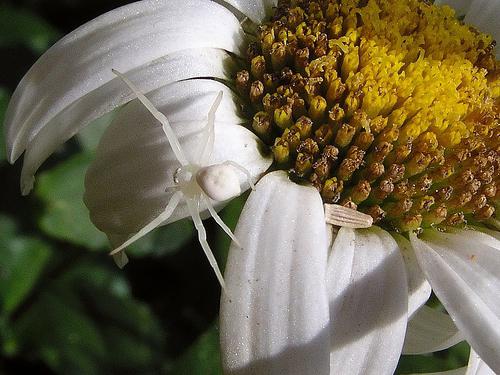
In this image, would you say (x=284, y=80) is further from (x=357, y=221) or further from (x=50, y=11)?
(x=50, y=11)

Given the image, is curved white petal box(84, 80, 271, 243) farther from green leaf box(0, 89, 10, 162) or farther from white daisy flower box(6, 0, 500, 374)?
green leaf box(0, 89, 10, 162)

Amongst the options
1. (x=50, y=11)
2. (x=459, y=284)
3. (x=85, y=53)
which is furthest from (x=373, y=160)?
(x=50, y=11)

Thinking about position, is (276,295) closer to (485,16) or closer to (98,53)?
(98,53)

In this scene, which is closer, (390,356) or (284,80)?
(390,356)

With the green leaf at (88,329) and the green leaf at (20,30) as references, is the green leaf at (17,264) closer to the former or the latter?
the green leaf at (88,329)

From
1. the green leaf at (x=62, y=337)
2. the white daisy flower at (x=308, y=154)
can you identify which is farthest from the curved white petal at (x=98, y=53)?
the green leaf at (x=62, y=337)

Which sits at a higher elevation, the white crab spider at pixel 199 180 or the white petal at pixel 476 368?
the white crab spider at pixel 199 180

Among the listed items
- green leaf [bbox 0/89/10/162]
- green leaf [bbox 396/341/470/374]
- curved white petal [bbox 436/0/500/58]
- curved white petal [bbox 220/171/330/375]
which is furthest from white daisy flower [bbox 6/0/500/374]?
green leaf [bbox 0/89/10/162]
